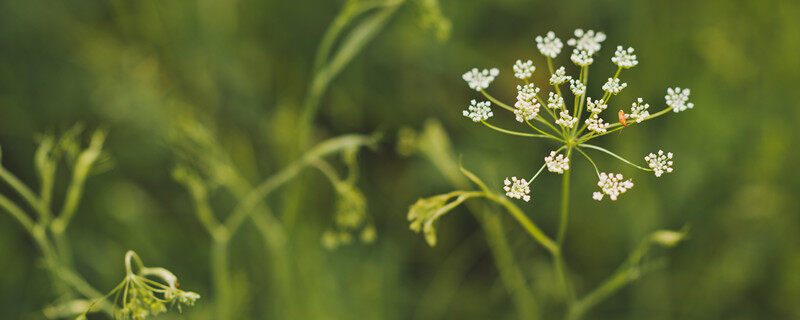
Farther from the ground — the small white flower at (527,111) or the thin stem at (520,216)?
the small white flower at (527,111)

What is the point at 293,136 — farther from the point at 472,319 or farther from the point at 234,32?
the point at 472,319

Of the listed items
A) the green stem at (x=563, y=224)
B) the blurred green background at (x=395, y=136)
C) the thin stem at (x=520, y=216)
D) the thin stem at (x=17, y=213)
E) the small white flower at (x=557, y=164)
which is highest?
the blurred green background at (x=395, y=136)

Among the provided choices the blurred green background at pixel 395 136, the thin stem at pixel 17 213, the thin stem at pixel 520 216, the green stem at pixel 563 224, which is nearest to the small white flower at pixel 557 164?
the green stem at pixel 563 224

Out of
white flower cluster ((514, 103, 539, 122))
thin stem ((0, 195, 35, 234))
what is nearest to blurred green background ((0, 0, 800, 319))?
thin stem ((0, 195, 35, 234))

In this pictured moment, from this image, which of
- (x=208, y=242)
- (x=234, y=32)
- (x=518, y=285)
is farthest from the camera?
(x=234, y=32)

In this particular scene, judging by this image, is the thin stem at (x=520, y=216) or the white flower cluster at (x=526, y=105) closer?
the white flower cluster at (x=526, y=105)

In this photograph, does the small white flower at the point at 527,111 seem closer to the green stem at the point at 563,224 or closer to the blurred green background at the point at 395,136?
the green stem at the point at 563,224

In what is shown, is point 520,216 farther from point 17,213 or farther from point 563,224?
point 17,213

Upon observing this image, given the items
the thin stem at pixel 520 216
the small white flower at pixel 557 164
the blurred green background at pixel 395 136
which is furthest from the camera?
the blurred green background at pixel 395 136

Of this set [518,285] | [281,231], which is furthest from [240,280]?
[518,285]
